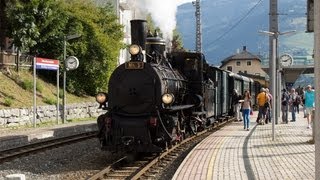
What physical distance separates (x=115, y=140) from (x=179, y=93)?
10.8 feet

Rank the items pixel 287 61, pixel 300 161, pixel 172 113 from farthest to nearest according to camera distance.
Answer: pixel 287 61, pixel 172 113, pixel 300 161

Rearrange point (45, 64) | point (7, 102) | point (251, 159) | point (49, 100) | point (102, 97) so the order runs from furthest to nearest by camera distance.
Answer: point (49, 100) < point (7, 102) < point (45, 64) < point (102, 97) < point (251, 159)

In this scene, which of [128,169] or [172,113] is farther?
[172,113]

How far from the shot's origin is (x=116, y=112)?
504 inches

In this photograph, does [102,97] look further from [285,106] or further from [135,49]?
[285,106]

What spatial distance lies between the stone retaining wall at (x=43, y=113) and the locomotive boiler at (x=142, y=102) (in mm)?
10416

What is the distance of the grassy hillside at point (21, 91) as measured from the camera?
977 inches

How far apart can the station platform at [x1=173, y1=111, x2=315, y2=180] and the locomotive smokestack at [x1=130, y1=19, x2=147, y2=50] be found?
3212mm

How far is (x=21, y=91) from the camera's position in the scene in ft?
88.8

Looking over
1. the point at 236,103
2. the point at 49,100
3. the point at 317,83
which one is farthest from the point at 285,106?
the point at 317,83

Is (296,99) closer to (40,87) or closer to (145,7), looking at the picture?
(145,7)

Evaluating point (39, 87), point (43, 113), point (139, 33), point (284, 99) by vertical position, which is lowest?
point (43, 113)

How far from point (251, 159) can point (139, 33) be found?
15.0 ft

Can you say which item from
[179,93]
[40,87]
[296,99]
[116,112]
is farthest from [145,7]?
[116,112]
